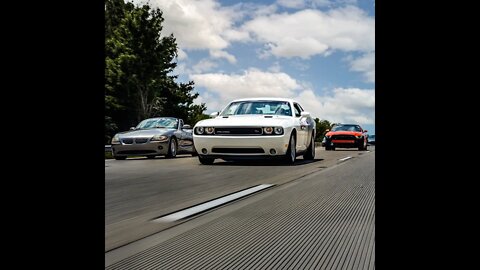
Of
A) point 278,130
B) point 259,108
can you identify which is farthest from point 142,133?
point 278,130

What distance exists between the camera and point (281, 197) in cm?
635

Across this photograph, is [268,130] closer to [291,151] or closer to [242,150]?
[242,150]

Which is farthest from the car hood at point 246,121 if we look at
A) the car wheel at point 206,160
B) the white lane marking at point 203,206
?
the white lane marking at point 203,206

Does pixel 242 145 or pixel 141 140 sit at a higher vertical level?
pixel 141 140

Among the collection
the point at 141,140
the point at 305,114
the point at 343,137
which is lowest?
the point at 141,140

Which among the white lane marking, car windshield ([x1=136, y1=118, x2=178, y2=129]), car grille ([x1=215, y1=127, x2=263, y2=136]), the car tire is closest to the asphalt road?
the white lane marking

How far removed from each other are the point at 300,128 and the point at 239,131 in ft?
6.38

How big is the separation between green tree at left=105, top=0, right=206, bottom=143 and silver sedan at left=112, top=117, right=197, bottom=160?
2188 cm

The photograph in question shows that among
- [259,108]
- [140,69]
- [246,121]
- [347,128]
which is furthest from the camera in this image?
[140,69]

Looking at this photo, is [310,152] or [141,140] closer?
[310,152]

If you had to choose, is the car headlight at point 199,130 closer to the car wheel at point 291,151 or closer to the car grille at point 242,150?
the car grille at point 242,150

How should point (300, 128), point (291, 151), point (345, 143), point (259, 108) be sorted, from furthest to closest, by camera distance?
point (345, 143) < point (259, 108) < point (300, 128) < point (291, 151)

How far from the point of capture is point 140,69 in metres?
39.8
